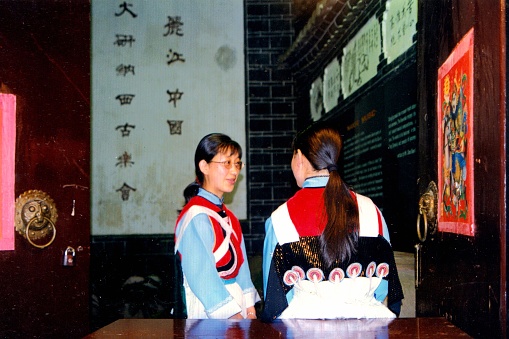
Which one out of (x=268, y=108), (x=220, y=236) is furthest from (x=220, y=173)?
(x=268, y=108)

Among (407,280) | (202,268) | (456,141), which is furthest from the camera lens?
(407,280)

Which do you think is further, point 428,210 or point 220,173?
point 220,173

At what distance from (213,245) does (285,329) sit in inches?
38.9

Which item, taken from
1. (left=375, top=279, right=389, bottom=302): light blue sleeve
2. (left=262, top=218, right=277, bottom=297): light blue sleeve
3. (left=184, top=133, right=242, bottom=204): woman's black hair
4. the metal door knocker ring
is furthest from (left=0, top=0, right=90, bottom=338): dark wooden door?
(left=375, top=279, right=389, bottom=302): light blue sleeve

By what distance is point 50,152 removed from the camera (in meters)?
Answer: 2.68

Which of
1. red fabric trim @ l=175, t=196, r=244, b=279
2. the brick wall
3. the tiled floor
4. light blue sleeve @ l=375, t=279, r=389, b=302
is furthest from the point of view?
the brick wall

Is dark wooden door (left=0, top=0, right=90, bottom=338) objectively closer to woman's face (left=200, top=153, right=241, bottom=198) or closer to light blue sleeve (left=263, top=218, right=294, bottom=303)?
woman's face (left=200, top=153, right=241, bottom=198)

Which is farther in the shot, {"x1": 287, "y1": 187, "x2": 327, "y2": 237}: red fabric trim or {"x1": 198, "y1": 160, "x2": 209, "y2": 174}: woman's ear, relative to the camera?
{"x1": 198, "y1": 160, "x2": 209, "y2": 174}: woman's ear

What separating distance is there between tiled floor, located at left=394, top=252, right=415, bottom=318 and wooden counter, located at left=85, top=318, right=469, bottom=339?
1229 millimetres

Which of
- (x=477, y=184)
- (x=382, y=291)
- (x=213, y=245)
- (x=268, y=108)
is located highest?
(x=268, y=108)

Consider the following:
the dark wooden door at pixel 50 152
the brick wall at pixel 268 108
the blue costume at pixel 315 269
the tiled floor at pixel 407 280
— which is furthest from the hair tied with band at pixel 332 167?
the brick wall at pixel 268 108

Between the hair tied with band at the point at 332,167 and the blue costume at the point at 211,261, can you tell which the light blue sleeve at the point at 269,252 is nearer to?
the hair tied with band at the point at 332,167

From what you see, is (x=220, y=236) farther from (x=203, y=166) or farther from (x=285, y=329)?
(x=285, y=329)

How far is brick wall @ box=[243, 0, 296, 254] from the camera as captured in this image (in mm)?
5250
